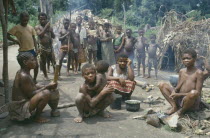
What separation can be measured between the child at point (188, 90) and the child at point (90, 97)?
118 centimetres

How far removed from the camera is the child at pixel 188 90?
4.12 m

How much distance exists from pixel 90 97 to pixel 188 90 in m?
1.75

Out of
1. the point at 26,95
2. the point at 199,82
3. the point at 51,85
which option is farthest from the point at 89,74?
the point at 199,82

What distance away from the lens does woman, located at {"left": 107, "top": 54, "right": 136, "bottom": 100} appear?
206 inches

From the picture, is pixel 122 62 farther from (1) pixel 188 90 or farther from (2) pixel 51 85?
(2) pixel 51 85

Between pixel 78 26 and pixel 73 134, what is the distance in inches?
322

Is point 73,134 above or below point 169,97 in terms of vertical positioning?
below

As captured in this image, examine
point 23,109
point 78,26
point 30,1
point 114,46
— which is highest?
point 30,1

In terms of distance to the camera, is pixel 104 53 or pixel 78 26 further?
pixel 78 26

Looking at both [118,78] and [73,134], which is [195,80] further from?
[73,134]

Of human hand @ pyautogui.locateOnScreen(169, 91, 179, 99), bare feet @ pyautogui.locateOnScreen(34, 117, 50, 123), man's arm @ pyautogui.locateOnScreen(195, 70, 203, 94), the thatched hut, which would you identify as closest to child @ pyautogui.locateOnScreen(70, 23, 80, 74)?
the thatched hut

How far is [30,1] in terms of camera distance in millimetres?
22172

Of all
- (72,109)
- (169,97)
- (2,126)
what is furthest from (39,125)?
(169,97)

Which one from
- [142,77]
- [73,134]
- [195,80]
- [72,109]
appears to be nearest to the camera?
[73,134]
